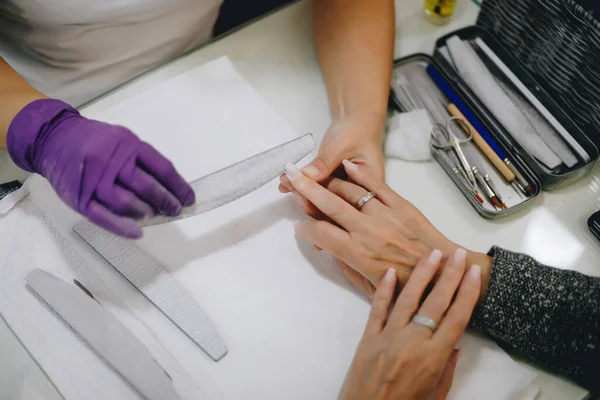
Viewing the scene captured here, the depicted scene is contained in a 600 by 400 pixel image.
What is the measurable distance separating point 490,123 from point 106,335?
23.7 inches

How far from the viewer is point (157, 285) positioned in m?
0.60

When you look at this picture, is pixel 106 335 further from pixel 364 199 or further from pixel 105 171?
pixel 364 199

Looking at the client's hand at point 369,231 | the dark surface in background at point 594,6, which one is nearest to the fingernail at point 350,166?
the client's hand at point 369,231

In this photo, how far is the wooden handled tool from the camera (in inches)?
27.4

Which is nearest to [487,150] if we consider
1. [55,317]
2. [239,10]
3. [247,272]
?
[247,272]

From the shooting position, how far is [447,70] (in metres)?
0.80

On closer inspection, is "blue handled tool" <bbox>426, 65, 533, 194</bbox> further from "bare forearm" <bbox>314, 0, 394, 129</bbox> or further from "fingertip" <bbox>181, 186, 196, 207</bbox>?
"fingertip" <bbox>181, 186, 196, 207</bbox>

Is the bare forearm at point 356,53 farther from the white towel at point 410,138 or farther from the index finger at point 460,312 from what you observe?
the index finger at point 460,312

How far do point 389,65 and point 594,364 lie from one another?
50 centimetres

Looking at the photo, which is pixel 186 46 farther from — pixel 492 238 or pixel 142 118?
pixel 492 238

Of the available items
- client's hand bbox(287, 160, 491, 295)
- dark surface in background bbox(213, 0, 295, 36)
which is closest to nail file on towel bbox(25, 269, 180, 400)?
client's hand bbox(287, 160, 491, 295)

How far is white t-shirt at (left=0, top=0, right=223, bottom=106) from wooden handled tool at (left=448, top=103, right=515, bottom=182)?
449 mm

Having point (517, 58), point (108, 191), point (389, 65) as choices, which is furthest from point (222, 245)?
point (517, 58)

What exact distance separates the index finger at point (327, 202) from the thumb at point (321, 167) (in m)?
0.02
